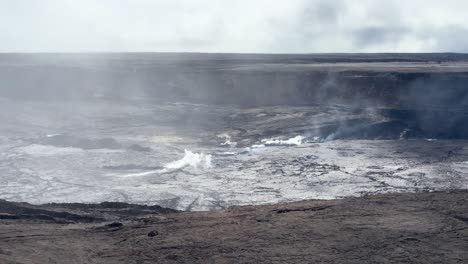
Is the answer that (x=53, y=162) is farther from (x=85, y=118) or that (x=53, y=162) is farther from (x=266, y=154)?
(x=85, y=118)

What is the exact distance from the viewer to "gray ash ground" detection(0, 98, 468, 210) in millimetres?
16359

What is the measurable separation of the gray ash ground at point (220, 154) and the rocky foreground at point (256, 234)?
283cm

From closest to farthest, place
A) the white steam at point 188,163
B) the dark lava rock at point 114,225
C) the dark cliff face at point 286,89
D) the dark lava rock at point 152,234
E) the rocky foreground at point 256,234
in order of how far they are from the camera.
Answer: the rocky foreground at point 256,234
the dark lava rock at point 152,234
the dark lava rock at point 114,225
the white steam at point 188,163
the dark cliff face at point 286,89

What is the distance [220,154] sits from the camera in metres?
21.8

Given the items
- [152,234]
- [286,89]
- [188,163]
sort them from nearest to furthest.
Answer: [152,234]
[188,163]
[286,89]

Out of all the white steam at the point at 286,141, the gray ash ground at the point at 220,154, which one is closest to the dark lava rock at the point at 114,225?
the gray ash ground at the point at 220,154

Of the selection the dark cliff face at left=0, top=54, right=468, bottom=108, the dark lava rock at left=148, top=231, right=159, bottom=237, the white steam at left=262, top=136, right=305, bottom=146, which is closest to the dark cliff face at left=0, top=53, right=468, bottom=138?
the dark cliff face at left=0, top=54, right=468, bottom=108

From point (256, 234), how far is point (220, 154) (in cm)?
1132

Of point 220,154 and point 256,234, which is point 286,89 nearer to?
point 220,154

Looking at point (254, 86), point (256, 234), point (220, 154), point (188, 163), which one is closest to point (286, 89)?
point (254, 86)

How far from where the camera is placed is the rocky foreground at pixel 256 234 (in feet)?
31.6

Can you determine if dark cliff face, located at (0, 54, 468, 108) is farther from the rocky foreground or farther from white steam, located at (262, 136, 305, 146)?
the rocky foreground

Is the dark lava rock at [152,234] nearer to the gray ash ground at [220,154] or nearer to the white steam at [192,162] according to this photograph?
the gray ash ground at [220,154]

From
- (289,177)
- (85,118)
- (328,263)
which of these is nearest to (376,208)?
(328,263)
